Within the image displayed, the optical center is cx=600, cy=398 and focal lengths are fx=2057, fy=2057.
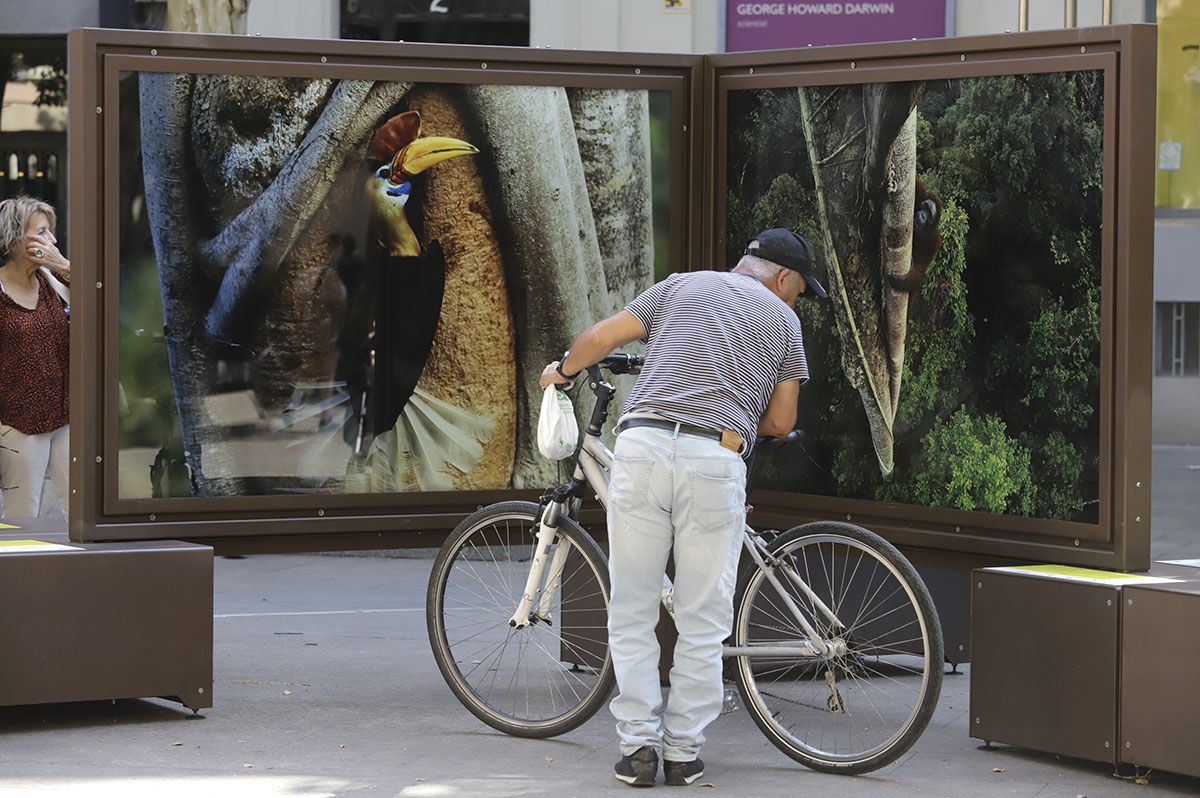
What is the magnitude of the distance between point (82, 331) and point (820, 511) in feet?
8.91

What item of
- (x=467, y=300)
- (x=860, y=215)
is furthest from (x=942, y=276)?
(x=467, y=300)

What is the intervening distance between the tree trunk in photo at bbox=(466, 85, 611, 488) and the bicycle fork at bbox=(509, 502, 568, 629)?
1.06m

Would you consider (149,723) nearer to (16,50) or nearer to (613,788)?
(613,788)

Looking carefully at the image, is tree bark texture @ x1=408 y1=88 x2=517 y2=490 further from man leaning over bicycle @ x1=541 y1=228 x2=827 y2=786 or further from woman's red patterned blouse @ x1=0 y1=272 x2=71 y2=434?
woman's red patterned blouse @ x1=0 y1=272 x2=71 y2=434

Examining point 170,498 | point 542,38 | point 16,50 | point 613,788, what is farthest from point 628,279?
point 16,50

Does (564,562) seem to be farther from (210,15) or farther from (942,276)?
(210,15)

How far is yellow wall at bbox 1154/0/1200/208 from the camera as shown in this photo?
18547mm

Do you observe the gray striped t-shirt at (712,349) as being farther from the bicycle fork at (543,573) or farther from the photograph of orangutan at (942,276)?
the photograph of orangutan at (942,276)

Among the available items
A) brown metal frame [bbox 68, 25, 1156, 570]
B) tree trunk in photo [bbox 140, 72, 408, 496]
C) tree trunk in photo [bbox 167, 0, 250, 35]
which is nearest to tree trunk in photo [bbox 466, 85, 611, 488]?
brown metal frame [bbox 68, 25, 1156, 570]

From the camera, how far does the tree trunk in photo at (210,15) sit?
11.8 meters

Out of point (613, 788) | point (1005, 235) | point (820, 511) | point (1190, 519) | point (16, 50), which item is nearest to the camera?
point (613, 788)

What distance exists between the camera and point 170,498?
24.0 ft

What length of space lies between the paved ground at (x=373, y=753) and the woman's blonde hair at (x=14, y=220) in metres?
1.93

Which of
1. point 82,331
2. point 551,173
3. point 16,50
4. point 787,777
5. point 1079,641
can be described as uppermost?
point 16,50
